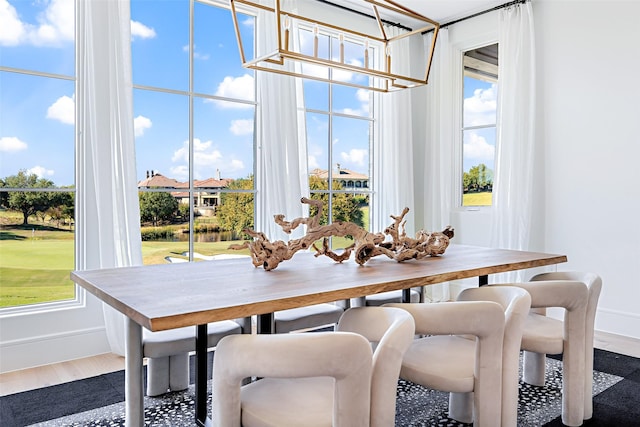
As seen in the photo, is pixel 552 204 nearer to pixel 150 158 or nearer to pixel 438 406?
pixel 438 406

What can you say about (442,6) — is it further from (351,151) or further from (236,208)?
(236,208)

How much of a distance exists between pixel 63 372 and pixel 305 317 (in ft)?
5.18

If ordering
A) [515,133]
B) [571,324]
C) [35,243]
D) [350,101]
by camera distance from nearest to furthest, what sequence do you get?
[571,324] < [35,243] < [515,133] < [350,101]

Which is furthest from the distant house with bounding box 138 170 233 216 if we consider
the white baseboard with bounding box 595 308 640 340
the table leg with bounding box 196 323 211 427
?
the white baseboard with bounding box 595 308 640 340

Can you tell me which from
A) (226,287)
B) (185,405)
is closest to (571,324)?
(226,287)

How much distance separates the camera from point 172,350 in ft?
6.99

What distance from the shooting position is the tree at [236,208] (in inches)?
153

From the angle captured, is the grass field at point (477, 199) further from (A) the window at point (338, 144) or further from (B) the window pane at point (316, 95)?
(B) the window pane at point (316, 95)

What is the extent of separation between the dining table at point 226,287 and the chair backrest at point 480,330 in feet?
0.88

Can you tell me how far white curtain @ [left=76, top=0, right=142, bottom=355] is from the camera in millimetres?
3057

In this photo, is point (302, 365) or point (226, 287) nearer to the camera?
point (302, 365)

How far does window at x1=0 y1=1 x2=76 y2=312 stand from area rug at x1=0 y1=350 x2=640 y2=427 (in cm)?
76

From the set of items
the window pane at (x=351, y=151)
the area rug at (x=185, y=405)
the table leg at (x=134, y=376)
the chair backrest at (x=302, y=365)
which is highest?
Answer: the window pane at (x=351, y=151)

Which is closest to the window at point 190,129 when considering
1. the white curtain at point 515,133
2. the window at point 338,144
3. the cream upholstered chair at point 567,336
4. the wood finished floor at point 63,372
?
the window at point 338,144
